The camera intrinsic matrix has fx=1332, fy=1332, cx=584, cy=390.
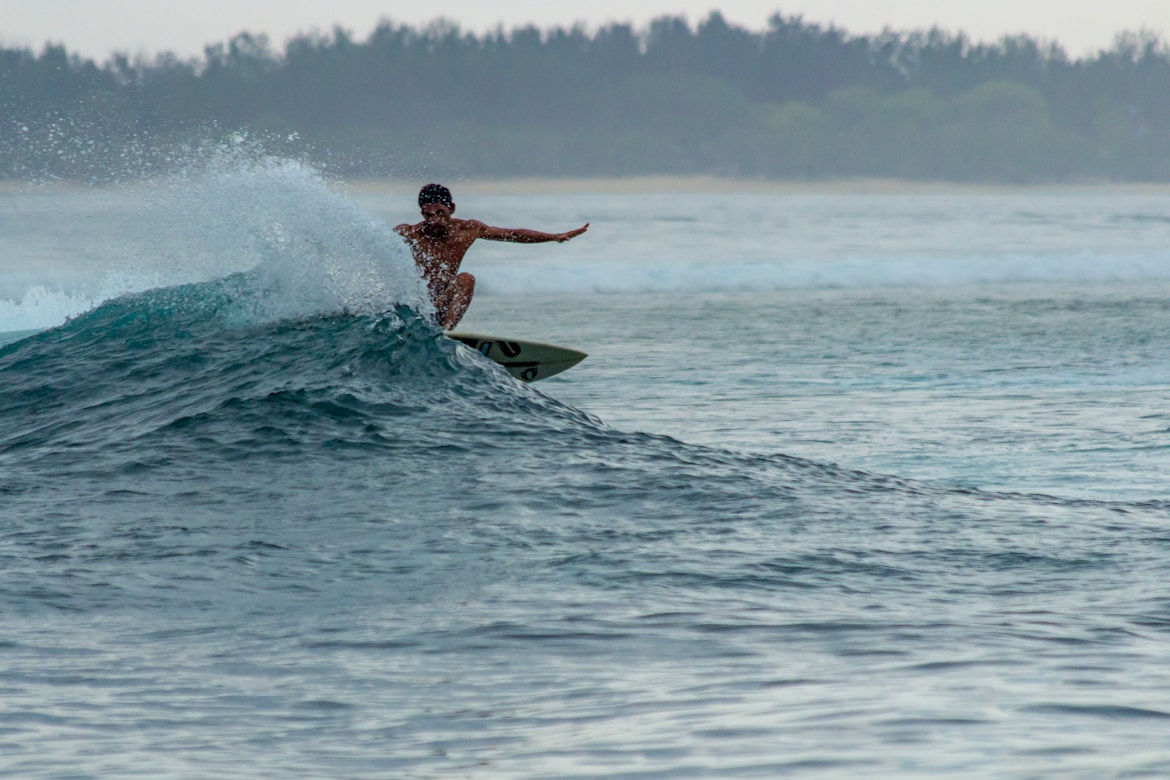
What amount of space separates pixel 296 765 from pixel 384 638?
1.25 m

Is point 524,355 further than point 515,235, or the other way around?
point 524,355

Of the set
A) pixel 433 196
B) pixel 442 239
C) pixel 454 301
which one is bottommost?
pixel 454 301

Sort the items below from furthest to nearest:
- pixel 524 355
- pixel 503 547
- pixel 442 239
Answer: pixel 524 355 < pixel 442 239 < pixel 503 547

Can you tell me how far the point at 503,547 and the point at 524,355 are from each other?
18.4 feet

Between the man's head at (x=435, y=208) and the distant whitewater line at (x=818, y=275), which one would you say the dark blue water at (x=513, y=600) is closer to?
the man's head at (x=435, y=208)

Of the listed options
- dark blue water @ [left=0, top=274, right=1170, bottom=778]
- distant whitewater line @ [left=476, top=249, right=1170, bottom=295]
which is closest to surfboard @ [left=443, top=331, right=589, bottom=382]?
dark blue water @ [left=0, top=274, right=1170, bottom=778]

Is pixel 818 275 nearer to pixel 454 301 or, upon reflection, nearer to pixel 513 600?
pixel 454 301

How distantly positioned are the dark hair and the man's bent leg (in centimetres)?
63

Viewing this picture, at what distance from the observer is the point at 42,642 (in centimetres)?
490

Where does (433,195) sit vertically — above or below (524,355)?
above

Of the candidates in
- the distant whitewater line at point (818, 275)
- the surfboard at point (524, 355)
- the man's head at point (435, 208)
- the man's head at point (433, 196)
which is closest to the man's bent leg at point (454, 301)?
the surfboard at point (524, 355)

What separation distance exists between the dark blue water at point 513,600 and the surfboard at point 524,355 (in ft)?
5.25

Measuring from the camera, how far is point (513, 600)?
213 inches

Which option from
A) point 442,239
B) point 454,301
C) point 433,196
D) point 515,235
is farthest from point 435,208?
point 454,301
